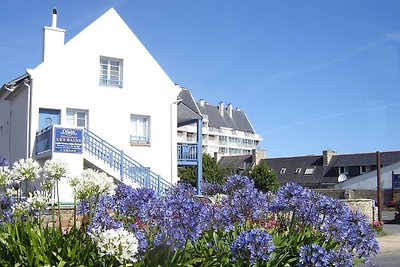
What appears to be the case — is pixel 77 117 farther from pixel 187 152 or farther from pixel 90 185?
pixel 90 185

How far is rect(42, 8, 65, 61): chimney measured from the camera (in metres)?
20.3

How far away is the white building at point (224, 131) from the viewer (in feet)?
352

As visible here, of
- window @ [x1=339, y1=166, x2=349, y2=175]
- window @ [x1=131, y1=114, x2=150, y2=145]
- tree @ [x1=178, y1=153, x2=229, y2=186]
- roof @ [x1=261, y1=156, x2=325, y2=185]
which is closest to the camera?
window @ [x1=131, y1=114, x2=150, y2=145]

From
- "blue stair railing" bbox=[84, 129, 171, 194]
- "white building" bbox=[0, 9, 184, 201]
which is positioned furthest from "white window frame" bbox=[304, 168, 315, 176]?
"blue stair railing" bbox=[84, 129, 171, 194]

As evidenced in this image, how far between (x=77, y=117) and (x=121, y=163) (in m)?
3.25

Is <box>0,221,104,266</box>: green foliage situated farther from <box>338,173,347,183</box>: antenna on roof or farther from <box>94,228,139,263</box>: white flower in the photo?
<box>338,173,347,183</box>: antenna on roof

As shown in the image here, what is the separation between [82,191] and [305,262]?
239 centimetres

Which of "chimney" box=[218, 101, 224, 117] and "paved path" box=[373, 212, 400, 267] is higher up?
"chimney" box=[218, 101, 224, 117]

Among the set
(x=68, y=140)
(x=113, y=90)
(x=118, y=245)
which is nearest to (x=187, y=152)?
(x=113, y=90)

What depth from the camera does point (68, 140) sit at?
58.9 feet

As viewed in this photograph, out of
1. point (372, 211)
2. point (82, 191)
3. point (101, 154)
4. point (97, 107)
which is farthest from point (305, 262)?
point (372, 211)

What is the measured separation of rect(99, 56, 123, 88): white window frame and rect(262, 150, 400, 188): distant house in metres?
39.5

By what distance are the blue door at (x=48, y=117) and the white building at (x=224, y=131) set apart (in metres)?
81.3

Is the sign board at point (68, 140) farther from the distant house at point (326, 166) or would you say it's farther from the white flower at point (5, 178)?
the distant house at point (326, 166)
